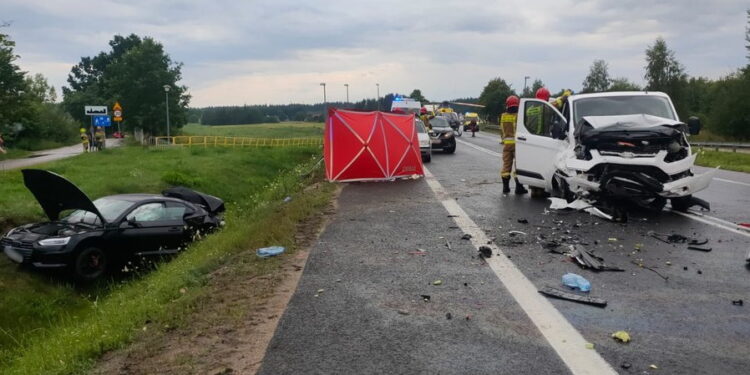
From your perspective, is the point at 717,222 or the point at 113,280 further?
the point at 113,280

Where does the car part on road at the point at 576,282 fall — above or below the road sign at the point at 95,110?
below

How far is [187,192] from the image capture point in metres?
15.9

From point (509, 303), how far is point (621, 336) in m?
1.02

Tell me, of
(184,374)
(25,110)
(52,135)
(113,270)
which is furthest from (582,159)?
(52,135)

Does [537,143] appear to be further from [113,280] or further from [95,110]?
[95,110]

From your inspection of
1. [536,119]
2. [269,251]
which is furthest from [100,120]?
[269,251]

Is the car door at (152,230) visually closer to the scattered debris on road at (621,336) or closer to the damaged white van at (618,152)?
the damaged white van at (618,152)

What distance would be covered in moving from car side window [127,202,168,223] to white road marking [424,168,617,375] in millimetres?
7747

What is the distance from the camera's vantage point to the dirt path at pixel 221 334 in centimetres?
392

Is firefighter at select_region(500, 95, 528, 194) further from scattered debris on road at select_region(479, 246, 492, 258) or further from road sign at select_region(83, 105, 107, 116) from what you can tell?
road sign at select_region(83, 105, 107, 116)

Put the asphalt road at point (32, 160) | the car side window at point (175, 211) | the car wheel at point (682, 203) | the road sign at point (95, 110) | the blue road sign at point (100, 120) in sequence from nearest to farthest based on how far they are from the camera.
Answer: the car wheel at point (682, 203), the car side window at point (175, 211), the asphalt road at point (32, 160), the road sign at point (95, 110), the blue road sign at point (100, 120)

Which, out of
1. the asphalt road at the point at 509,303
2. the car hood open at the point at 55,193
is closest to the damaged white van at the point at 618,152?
the asphalt road at the point at 509,303

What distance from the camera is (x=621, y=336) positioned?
4.16 metres

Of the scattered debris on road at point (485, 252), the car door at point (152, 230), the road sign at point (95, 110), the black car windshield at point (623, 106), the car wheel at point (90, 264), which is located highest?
the road sign at point (95, 110)
